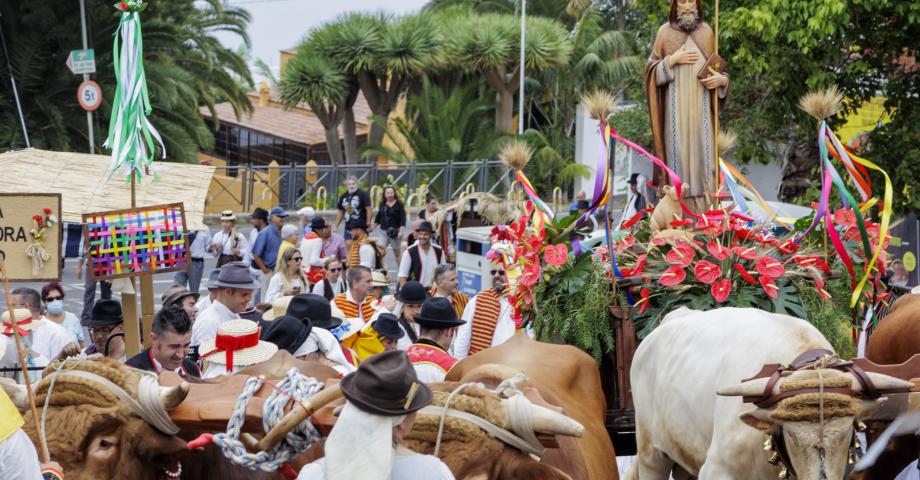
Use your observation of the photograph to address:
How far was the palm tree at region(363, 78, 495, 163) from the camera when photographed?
1416 inches

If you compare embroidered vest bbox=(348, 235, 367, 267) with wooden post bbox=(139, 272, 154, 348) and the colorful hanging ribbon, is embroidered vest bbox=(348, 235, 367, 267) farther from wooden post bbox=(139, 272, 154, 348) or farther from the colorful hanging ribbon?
wooden post bbox=(139, 272, 154, 348)

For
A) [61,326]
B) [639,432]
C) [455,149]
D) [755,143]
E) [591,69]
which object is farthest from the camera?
[591,69]

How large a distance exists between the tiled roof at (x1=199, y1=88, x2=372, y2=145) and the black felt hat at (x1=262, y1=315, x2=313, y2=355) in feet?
121

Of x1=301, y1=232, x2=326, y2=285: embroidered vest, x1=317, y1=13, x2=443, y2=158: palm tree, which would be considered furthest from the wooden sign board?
x1=317, y1=13, x2=443, y2=158: palm tree

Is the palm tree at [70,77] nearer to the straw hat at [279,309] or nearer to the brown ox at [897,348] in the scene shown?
the straw hat at [279,309]

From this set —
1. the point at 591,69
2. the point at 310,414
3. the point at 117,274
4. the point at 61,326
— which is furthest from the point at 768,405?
the point at 591,69

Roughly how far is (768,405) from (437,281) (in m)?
6.51

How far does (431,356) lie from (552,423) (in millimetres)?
3415

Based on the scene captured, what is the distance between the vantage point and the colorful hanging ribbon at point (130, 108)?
7.95 metres

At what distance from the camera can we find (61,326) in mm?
9867

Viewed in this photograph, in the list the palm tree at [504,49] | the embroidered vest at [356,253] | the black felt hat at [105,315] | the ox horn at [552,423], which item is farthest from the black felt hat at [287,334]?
the palm tree at [504,49]

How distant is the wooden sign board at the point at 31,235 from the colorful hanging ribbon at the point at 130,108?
674 millimetres

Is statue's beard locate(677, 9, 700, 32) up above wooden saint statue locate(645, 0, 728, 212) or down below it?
above

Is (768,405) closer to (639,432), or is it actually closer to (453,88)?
(639,432)
